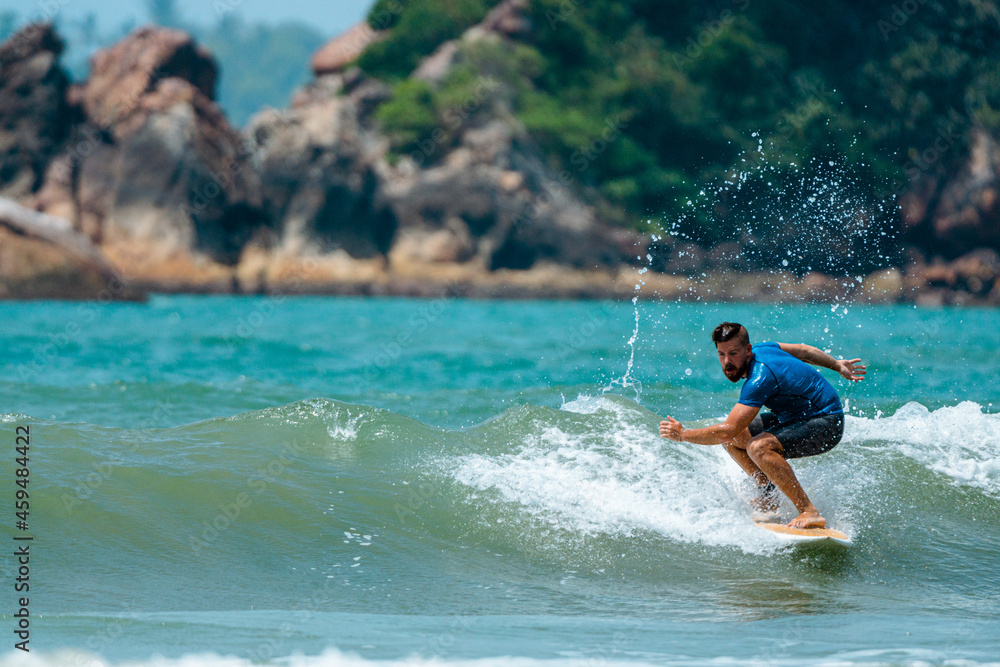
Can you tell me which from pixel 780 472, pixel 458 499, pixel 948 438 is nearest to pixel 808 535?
pixel 780 472

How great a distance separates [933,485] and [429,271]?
39573mm

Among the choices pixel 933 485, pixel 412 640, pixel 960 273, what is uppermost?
pixel 960 273

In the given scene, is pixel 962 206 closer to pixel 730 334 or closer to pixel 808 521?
pixel 808 521

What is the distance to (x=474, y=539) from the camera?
6629 mm

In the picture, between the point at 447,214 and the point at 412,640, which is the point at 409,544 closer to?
the point at 412,640

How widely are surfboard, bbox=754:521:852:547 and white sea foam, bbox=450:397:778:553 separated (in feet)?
0.25

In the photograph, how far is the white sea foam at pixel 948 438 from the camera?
26.2ft

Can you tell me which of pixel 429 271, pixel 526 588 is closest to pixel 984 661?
pixel 526 588

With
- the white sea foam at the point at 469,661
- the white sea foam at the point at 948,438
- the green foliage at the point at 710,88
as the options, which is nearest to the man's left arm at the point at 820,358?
the white sea foam at the point at 948,438

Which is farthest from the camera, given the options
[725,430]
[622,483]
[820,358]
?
[622,483]

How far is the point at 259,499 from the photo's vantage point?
707cm

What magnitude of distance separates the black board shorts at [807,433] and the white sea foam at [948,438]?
2142 millimetres

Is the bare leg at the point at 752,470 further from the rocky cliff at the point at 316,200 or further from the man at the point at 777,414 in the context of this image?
the rocky cliff at the point at 316,200

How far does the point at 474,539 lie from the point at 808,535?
2114 millimetres
